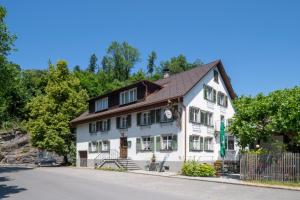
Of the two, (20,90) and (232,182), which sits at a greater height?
(20,90)

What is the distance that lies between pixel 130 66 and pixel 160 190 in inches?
3171

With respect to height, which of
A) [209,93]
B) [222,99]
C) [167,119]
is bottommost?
[167,119]

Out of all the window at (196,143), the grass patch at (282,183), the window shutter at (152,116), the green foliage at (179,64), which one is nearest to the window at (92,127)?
the window shutter at (152,116)

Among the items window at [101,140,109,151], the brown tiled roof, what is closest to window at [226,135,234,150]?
the brown tiled roof

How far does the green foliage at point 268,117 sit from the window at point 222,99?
1315 centimetres

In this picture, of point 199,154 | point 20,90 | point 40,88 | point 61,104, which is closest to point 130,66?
point 40,88

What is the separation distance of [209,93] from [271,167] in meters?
15.3

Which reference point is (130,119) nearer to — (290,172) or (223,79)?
(223,79)

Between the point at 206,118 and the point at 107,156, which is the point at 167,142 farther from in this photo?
the point at 107,156

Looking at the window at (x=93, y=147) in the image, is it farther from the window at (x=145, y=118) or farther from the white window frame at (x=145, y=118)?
the window at (x=145, y=118)

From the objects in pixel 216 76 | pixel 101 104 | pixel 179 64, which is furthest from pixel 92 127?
pixel 179 64

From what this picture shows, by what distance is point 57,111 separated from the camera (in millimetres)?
49781

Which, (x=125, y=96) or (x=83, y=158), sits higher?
(x=125, y=96)

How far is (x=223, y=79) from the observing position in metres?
42.3
